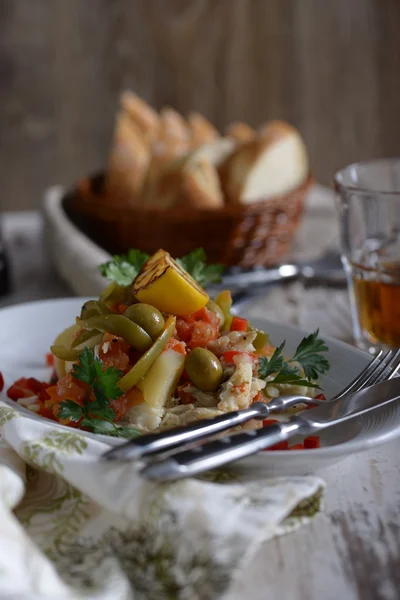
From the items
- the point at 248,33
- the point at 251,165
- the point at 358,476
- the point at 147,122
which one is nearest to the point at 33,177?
the point at 248,33

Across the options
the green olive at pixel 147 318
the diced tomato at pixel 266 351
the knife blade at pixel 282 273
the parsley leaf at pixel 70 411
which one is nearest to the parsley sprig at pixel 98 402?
the parsley leaf at pixel 70 411

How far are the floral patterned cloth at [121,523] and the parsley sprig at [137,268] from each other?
0.45 meters

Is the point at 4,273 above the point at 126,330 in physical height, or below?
below

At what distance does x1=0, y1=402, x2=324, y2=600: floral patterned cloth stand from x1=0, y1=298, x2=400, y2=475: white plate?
1.6 inches

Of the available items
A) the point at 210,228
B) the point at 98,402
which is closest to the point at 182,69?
the point at 210,228

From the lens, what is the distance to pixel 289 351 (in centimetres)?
174

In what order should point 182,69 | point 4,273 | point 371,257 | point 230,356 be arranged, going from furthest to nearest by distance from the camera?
1. point 182,69
2. point 4,273
3. point 371,257
4. point 230,356

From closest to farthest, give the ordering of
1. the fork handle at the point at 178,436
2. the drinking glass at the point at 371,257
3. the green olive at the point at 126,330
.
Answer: the fork handle at the point at 178,436 → the green olive at the point at 126,330 → the drinking glass at the point at 371,257

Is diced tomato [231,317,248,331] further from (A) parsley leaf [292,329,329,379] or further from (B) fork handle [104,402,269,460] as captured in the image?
(B) fork handle [104,402,269,460]

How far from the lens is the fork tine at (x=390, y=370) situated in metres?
1.54

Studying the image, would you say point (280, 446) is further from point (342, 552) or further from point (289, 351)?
point (289, 351)

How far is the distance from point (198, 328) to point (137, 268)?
28 cm

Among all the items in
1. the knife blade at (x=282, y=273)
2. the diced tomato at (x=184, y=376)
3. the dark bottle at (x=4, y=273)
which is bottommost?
the knife blade at (x=282, y=273)

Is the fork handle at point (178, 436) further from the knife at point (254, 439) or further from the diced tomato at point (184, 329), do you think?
the diced tomato at point (184, 329)
